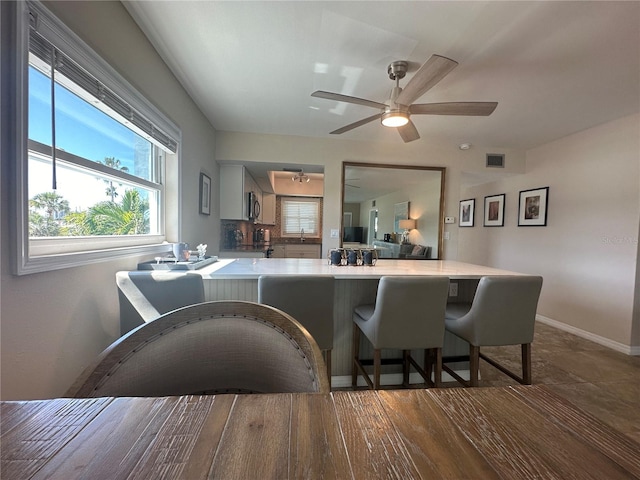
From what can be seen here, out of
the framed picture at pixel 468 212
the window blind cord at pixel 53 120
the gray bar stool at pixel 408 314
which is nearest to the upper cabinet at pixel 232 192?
the window blind cord at pixel 53 120

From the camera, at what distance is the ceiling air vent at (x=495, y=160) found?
153 inches

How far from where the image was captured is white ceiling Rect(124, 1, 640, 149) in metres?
1.52

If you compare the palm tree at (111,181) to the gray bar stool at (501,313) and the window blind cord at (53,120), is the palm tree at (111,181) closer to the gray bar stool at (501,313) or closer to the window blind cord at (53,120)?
the window blind cord at (53,120)

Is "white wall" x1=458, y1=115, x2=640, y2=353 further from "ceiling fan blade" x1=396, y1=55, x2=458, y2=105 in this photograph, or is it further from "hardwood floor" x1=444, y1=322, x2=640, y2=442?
"ceiling fan blade" x1=396, y1=55, x2=458, y2=105

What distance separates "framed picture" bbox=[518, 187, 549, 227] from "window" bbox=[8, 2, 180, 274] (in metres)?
4.63

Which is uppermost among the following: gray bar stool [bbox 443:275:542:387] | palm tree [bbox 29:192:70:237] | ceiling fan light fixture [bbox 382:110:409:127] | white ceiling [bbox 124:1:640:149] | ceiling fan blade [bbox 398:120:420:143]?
white ceiling [bbox 124:1:640:149]

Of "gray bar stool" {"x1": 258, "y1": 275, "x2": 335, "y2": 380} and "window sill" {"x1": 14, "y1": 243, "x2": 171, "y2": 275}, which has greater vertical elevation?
"window sill" {"x1": 14, "y1": 243, "x2": 171, "y2": 275}

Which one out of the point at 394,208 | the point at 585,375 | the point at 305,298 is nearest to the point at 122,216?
the point at 305,298

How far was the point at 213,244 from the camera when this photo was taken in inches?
139

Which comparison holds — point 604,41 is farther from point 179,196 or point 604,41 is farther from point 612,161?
point 179,196

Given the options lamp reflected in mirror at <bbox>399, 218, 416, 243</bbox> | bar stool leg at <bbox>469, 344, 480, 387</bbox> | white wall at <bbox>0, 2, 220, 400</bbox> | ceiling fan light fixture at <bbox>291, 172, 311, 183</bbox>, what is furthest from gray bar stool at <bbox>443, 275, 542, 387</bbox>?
ceiling fan light fixture at <bbox>291, 172, 311, 183</bbox>

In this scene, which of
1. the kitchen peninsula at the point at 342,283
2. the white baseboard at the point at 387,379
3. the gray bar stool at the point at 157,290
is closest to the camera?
the gray bar stool at the point at 157,290

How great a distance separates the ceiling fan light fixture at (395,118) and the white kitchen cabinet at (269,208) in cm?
429

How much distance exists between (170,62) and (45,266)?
1.75 meters
